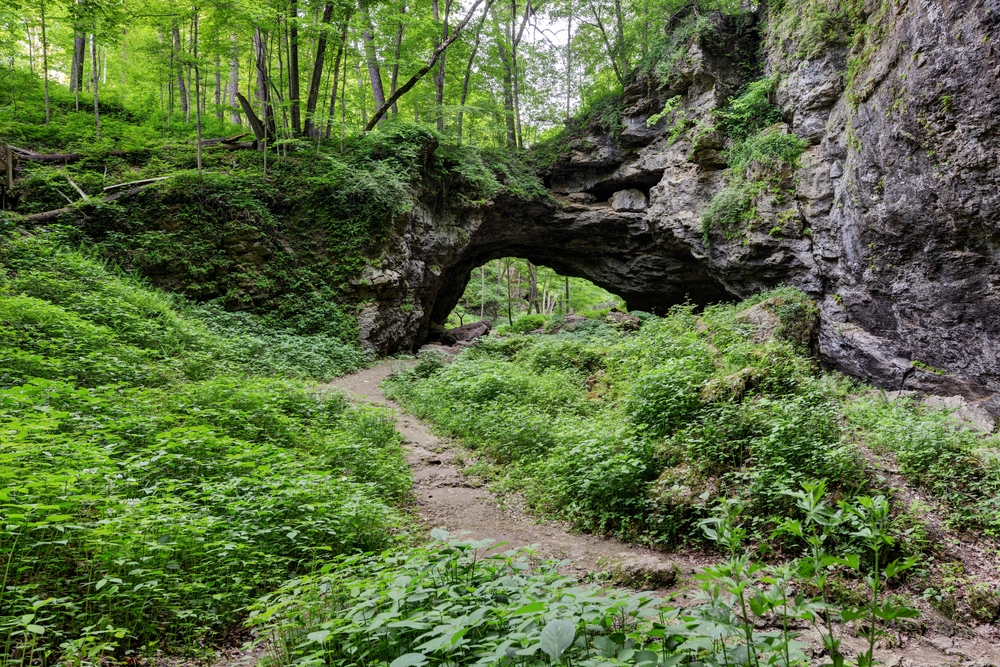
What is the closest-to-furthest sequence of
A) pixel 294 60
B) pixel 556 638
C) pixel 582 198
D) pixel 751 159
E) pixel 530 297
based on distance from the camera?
pixel 556 638, pixel 751 159, pixel 294 60, pixel 582 198, pixel 530 297

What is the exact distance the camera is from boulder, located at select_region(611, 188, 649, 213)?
19.1 metres

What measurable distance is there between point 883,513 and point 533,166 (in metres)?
20.6

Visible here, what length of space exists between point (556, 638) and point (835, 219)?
14106 mm

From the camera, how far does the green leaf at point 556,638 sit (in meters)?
1.43

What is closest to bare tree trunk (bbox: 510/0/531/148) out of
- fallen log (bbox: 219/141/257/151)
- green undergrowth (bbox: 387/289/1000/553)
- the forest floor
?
fallen log (bbox: 219/141/257/151)

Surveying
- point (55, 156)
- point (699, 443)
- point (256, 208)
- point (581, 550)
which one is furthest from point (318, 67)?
point (581, 550)

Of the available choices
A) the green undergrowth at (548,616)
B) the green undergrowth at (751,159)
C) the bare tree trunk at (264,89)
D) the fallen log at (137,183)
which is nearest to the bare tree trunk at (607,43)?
the green undergrowth at (751,159)

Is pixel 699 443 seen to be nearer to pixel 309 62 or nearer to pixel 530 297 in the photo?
pixel 309 62

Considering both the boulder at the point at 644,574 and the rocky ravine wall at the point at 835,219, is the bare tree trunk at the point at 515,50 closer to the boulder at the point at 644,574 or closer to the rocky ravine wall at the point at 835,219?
the rocky ravine wall at the point at 835,219

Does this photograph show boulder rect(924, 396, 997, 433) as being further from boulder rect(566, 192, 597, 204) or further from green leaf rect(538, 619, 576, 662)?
boulder rect(566, 192, 597, 204)

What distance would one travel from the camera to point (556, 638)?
58.5 inches

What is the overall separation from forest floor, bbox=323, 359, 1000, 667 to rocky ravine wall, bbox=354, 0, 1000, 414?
324 inches

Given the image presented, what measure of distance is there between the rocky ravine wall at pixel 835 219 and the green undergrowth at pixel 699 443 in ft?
8.62

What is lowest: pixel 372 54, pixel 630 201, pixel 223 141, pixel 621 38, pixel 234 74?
pixel 630 201
